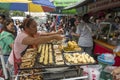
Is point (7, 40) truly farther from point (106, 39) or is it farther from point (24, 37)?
point (106, 39)

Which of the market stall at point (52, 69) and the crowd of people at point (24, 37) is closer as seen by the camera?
Answer: the market stall at point (52, 69)

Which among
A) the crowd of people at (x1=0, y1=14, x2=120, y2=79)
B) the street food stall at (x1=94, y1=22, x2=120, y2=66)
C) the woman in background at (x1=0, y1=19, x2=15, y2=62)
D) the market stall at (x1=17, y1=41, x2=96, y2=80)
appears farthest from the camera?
the street food stall at (x1=94, y1=22, x2=120, y2=66)

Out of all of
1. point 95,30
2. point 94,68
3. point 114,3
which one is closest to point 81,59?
point 94,68

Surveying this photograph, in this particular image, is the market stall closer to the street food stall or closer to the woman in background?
the woman in background

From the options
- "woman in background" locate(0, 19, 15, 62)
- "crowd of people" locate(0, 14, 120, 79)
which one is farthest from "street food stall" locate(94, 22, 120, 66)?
"woman in background" locate(0, 19, 15, 62)

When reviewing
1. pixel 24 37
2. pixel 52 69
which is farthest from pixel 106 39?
pixel 52 69

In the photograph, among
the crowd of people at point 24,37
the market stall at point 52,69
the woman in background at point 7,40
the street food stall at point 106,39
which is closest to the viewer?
the market stall at point 52,69

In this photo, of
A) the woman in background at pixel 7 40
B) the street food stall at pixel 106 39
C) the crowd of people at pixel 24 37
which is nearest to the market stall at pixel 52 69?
the crowd of people at pixel 24 37

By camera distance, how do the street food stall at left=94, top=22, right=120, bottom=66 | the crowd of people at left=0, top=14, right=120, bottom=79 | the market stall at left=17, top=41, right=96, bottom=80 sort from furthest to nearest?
the street food stall at left=94, top=22, right=120, bottom=66 < the crowd of people at left=0, top=14, right=120, bottom=79 < the market stall at left=17, top=41, right=96, bottom=80

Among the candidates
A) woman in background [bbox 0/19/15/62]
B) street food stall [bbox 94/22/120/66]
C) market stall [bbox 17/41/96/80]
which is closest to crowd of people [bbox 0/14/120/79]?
woman in background [bbox 0/19/15/62]

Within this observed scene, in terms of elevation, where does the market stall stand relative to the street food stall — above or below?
above

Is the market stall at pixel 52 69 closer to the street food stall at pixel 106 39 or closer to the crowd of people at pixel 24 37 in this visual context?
the crowd of people at pixel 24 37

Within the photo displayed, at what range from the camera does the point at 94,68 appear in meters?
3.20

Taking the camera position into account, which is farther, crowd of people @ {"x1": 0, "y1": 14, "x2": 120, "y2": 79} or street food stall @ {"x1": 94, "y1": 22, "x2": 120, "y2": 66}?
street food stall @ {"x1": 94, "y1": 22, "x2": 120, "y2": 66}
